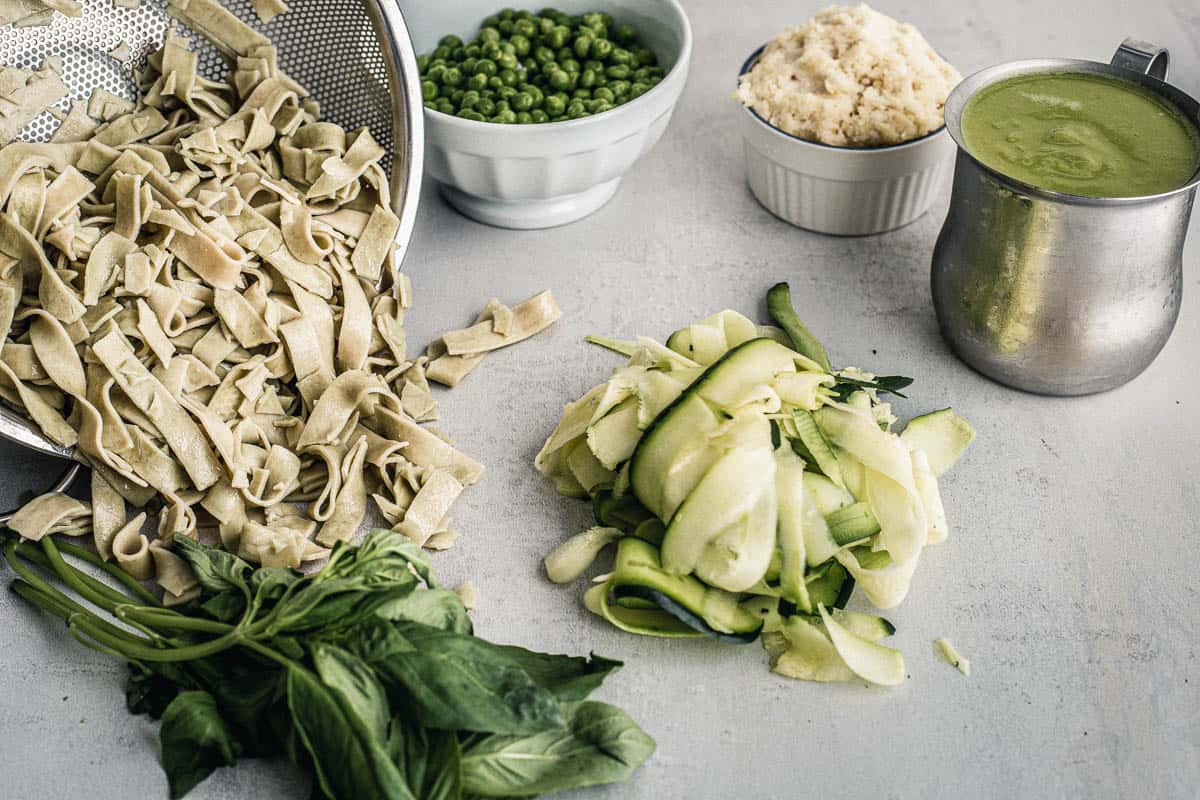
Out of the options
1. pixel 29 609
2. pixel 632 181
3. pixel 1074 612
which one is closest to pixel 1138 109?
pixel 1074 612

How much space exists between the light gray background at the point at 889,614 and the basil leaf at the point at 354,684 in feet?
0.60

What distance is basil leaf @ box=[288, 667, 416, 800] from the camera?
1054 mm

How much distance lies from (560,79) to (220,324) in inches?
27.8

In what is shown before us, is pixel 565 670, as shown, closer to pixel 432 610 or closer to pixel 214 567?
pixel 432 610

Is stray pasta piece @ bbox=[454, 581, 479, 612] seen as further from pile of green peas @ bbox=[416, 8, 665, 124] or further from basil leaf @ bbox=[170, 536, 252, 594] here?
pile of green peas @ bbox=[416, 8, 665, 124]

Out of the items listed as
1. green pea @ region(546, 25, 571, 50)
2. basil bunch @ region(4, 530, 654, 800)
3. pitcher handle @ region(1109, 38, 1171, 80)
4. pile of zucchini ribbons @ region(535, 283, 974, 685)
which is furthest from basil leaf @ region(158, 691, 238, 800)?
pitcher handle @ region(1109, 38, 1171, 80)

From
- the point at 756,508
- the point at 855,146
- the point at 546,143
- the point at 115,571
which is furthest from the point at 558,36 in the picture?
the point at 115,571

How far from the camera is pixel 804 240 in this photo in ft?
6.38

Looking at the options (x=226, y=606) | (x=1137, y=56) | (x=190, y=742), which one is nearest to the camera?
(x=190, y=742)

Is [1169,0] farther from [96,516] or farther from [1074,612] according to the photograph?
[96,516]

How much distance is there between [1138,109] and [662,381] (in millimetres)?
792

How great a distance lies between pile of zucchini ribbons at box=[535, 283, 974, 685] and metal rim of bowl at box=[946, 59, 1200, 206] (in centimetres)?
32

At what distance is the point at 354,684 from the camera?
1122mm

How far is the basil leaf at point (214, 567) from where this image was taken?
1.33 m
